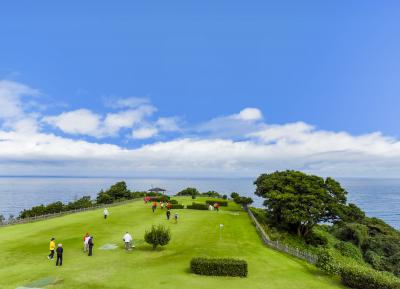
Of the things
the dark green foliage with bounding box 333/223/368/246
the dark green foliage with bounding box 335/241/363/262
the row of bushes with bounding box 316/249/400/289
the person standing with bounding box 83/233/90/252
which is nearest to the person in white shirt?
the person standing with bounding box 83/233/90/252

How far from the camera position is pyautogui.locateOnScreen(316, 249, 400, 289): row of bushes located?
1909 centimetres

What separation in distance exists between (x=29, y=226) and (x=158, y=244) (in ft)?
81.3

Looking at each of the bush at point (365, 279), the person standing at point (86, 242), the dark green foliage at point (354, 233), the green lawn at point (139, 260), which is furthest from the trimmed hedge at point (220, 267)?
the dark green foliage at point (354, 233)

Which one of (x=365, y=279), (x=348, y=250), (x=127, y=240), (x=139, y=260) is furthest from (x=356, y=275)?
(x=348, y=250)

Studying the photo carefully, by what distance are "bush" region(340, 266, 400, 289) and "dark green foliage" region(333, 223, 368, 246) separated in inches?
1853

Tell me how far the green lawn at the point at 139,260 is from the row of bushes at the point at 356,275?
0.80m

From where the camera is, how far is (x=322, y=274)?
23922mm

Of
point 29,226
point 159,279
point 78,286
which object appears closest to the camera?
point 78,286

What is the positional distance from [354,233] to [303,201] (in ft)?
81.1

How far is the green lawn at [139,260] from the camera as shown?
66.8ft

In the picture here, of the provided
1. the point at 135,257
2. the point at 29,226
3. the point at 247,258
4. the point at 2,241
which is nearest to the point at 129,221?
the point at 29,226

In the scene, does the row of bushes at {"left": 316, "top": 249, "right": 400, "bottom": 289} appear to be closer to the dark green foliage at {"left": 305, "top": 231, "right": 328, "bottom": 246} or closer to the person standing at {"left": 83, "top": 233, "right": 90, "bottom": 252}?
the person standing at {"left": 83, "top": 233, "right": 90, "bottom": 252}

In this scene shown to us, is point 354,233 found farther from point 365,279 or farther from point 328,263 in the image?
point 365,279

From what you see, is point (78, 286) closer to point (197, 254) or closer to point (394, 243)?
point (197, 254)
